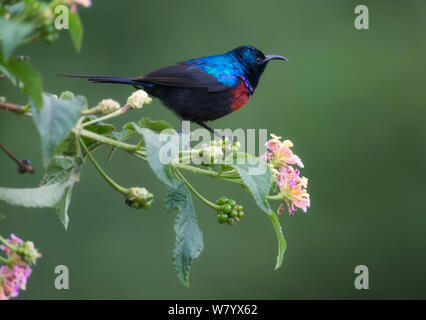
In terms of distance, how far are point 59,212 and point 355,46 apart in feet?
24.1

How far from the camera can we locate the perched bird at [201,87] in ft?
12.9

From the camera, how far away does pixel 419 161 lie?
Result: 807cm

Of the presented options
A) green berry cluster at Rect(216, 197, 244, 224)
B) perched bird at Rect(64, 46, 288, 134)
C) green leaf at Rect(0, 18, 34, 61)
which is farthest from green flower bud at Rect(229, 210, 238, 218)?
perched bird at Rect(64, 46, 288, 134)

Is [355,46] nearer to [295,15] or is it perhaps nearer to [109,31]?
[295,15]

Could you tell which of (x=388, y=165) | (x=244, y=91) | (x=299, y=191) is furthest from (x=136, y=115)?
(x=299, y=191)

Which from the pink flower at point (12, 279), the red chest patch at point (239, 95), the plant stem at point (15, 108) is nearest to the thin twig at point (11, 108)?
the plant stem at point (15, 108)

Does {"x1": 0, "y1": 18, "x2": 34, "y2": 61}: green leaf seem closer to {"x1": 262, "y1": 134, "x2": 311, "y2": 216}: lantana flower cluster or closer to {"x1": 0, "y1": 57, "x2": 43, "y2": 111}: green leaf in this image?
{"x1": 0, "y1": 57, "x2": 43, "y2": 111}: green leaf

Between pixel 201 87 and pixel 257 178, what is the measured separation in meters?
2.27

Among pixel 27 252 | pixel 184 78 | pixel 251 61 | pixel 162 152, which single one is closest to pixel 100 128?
pixel 162 152

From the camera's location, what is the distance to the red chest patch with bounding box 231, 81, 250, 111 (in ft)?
13.5

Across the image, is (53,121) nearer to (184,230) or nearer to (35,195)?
(35,195)

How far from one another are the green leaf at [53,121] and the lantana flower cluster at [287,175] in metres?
0.95

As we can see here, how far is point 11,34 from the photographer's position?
1176mm

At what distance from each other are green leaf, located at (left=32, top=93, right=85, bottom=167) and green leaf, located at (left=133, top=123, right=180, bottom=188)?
22 centimetres
